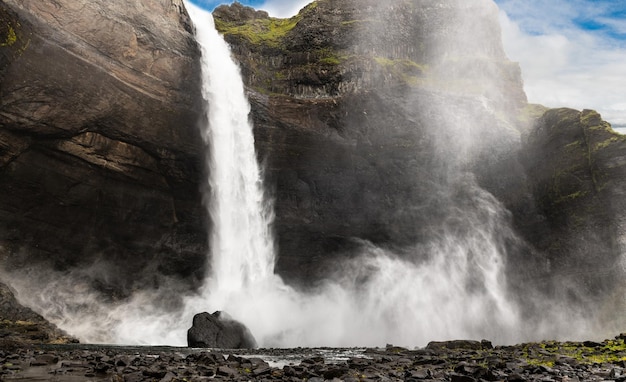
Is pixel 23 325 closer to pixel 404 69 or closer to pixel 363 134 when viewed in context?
pixel 363 134

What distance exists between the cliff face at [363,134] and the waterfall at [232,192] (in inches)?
53.6

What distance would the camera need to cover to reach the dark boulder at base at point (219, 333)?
2792cm

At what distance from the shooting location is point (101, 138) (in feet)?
113

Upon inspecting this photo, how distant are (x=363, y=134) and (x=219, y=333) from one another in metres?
22.0

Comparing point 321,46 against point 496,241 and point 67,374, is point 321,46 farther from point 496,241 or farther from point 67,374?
point 67,374

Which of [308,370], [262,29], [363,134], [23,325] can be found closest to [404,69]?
[363,134]

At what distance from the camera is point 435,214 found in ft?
133

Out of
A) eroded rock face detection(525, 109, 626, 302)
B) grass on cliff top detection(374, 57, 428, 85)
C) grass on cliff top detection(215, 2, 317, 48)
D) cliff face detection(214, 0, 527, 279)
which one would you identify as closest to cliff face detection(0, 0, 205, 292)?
cliff face detection(214, 0, 527, 279)

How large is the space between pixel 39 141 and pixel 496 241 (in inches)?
1332

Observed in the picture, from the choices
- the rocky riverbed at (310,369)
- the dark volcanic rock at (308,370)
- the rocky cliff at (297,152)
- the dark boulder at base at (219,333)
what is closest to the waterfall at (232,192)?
the rocky cliff at (297,152)

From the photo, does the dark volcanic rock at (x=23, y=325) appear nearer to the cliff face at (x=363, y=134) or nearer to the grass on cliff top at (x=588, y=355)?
the cliff face at (x=363, y=134)

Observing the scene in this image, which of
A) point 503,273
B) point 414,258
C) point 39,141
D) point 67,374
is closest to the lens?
point 67,374

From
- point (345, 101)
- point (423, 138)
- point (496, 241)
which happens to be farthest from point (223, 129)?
point (496, 241)

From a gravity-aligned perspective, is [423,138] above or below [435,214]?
above
